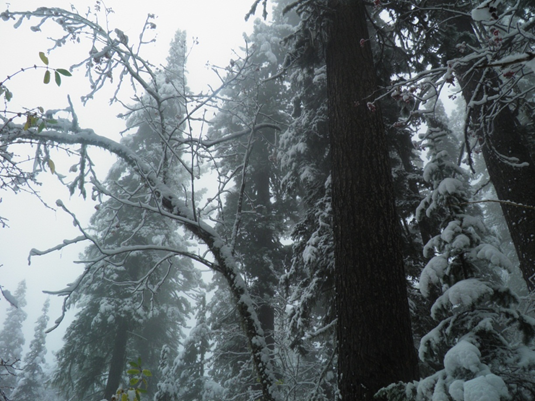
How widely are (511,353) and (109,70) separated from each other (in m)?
5.97

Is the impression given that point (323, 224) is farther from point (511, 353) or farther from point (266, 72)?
point (266, 72)

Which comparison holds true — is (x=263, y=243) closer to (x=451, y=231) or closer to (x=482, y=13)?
(x=451, y=231)

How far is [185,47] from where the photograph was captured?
6016mm

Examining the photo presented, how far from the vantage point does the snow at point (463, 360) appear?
1.80m

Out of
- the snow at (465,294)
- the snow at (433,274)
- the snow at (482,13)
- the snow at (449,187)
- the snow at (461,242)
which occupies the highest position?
the snow at (482,13)

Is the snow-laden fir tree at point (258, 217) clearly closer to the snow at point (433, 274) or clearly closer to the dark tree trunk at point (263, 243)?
the dark tree trunk at point (263, 243)

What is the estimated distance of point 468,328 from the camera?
88.7 inches

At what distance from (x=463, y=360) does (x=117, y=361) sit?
16.3m

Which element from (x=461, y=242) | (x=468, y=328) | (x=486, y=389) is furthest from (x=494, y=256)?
(x=486, y=389)

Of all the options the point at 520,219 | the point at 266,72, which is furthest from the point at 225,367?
the point at 266,72

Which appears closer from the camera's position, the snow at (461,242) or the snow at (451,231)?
the snow at (461,242)

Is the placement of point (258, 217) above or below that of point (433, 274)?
above

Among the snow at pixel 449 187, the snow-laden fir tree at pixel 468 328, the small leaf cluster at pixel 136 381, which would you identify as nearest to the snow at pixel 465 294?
the snow-laden fir tree at pixel 468 328

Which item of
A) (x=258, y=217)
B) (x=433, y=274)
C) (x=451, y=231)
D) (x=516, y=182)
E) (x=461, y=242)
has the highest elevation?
(x=258, y=217)
